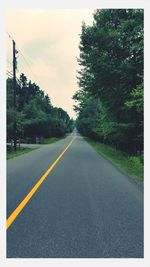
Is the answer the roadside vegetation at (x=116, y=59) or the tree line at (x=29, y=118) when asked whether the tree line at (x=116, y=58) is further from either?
the tree line at (x=29, y=118)

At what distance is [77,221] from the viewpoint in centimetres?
544

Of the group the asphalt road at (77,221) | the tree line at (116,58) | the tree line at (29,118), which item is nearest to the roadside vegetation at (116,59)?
the tree line at (116,58)

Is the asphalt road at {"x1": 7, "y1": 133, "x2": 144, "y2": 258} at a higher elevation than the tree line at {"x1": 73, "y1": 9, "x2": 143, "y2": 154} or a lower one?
lower

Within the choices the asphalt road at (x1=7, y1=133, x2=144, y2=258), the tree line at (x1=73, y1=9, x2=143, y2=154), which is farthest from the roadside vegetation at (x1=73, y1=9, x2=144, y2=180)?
the asphalt road at (x1=7, y1=133, x2=144, y2=258)

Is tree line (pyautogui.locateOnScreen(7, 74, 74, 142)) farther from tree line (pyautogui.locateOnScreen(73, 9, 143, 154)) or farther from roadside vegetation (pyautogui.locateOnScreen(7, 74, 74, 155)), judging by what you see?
tree line (pyautogui.locateOnScreen(73, 9, 143, 154))

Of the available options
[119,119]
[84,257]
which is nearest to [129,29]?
[119,119]

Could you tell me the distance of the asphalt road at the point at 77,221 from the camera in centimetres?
418

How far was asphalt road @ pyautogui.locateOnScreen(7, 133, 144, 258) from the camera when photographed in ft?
13.7

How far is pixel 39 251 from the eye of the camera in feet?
13.5

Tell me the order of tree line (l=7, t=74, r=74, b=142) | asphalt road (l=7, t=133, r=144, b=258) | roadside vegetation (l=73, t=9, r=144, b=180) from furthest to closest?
tree line (l=7, t=74, r=74, b=142), roadside vegetation (l=73, t=9, r=144, b=180), asphalt road (l=7, t=133, r=144, b=258)

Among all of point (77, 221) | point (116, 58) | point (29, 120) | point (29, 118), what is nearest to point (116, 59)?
point (116, 58)

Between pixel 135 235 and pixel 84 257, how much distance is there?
1.22 meters
